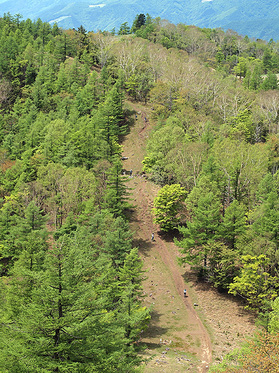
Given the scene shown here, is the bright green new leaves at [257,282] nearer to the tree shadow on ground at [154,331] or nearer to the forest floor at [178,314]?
the forest floor at [178,314]

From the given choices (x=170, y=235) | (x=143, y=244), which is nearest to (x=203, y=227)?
(x=170, y=235)

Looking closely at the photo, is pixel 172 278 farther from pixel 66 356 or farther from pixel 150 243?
pixel 66 356

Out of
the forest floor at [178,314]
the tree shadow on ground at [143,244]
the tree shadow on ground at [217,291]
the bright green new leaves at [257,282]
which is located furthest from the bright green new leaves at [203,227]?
the tree shadow on ground at [143,244]

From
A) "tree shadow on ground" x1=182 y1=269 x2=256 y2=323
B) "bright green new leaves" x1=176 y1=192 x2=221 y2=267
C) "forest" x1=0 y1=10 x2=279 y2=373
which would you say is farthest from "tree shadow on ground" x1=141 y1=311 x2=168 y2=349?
"bright green new leaves" x1=176 y1=192 x2=221 y2=267

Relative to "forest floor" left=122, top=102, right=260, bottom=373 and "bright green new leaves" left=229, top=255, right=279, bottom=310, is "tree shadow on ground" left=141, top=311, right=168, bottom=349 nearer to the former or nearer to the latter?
"forest floor" left=122, top=102, right=260, bottom=373

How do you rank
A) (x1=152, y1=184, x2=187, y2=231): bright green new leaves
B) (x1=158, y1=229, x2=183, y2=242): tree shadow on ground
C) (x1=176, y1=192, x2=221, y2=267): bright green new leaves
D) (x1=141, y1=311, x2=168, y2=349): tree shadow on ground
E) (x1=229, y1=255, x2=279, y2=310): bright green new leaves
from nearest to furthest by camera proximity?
(x1=141, y1=311, x2=168, y2=349): tree shadow on ground → (x1=229, y1=255, x2=279, y2=310): bright green new leaves → (x1=176, y1=192, x2=221, y2=267): bright green new leaves → (x1=152, y1=184, x2=187, y2=231): bright green new leaves → (x1=158, y1=229, x2=183, y2=242): tree shadow on ground

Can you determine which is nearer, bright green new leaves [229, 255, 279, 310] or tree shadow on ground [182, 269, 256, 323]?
bright green new leaves [229, 255, 279, 310]

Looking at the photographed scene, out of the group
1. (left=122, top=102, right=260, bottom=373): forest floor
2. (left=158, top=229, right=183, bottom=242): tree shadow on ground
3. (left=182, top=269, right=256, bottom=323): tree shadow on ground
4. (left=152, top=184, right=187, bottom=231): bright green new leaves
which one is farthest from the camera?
(left=158, top=229, right=183, bottom=242): tree shadow on ground
